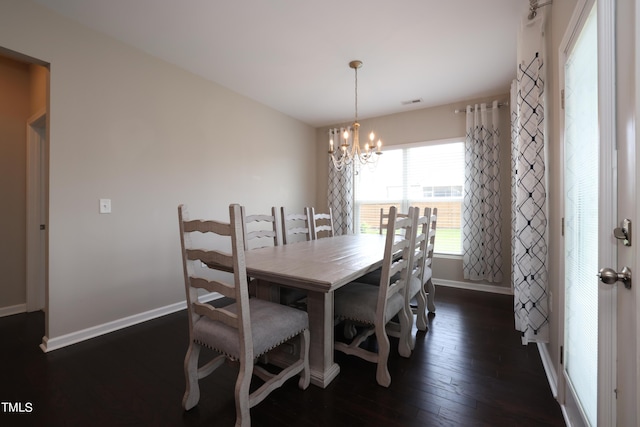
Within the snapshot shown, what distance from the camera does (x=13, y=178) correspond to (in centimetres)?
274

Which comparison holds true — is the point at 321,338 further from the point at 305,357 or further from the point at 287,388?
the point at 287,388

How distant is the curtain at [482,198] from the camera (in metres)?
3.44

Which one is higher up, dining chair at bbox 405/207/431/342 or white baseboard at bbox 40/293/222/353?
dining chair at bbox 405/207/431/342

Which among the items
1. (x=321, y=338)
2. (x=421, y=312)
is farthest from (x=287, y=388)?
(x=421, y=312)

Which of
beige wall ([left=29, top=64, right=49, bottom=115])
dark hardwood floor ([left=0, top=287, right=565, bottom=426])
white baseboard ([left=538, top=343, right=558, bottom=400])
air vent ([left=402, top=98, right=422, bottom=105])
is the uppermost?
air vent ([left=402, top=98, right=422, bottom=105])

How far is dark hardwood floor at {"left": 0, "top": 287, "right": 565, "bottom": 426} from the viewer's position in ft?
4.57

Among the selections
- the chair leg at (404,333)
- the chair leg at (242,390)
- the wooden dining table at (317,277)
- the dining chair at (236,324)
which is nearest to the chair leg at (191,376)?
the dining chair at (236,324)

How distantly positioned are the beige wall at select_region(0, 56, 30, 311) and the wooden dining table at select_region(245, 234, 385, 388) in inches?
101

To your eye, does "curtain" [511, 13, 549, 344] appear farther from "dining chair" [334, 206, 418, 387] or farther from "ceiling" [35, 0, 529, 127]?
"dining chair" [334, 206, 418, 387]

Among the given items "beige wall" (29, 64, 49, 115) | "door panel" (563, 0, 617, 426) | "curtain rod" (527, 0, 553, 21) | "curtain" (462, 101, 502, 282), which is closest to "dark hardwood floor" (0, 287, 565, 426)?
"door panel" (563, 0, 617, 426)

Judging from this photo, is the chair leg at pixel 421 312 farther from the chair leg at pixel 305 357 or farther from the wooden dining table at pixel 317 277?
the chair leg at pixel 305 357

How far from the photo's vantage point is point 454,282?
3.76 m

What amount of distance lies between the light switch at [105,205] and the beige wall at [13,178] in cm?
122

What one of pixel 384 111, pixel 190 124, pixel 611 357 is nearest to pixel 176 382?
pixel 611 357
